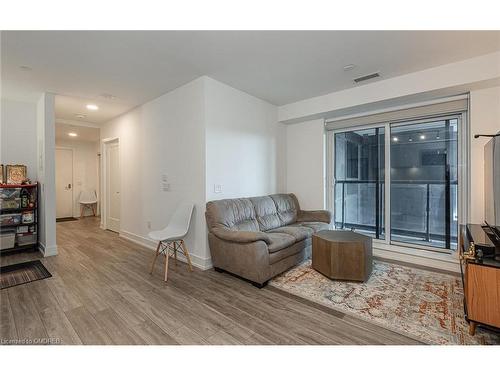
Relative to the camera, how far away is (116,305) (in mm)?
2236

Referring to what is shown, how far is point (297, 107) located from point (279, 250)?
2.72m

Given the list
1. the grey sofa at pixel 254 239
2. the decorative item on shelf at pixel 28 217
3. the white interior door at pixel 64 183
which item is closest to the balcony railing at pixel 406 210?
the grey sofa at pixel 254 239

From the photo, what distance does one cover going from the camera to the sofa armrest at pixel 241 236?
103 inches

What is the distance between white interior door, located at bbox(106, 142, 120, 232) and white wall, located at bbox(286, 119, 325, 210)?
3.79 m

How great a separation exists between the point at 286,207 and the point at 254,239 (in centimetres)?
174

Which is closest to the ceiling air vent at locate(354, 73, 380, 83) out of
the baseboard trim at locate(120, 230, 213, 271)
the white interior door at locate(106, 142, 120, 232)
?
the baseboard trim at locate(120, 230, 213, 271)

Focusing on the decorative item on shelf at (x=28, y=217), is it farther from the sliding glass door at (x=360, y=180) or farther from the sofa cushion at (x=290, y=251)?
the sliding glass door at (x=360, y=180)

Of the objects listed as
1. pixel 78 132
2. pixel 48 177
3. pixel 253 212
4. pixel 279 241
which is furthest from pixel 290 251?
pixel 78 132

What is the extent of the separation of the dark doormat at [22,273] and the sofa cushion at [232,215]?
2.19 metres

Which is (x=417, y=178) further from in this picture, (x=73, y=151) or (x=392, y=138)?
(x=73, y=151)

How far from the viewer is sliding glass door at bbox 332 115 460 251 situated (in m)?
3.38

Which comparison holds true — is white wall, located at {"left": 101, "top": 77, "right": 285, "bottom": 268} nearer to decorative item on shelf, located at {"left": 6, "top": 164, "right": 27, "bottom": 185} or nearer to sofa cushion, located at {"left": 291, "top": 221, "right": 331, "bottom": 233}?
sofa cushion, located at {"left": 291, "top": 221, "right": 331, "bottom": 233}

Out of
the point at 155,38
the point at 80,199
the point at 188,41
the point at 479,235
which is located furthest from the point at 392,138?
the point at 80,199

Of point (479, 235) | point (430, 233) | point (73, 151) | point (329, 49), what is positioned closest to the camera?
point (479, 235)
